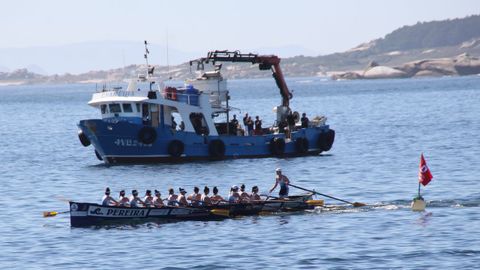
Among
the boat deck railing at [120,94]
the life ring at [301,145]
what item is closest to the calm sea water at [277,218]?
the life ring at [301,145]

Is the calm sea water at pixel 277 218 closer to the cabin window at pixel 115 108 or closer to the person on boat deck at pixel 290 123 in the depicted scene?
the person on boat deck at pixel 290 123

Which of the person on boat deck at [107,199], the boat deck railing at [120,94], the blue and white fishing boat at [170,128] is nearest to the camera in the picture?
the person on boat deck at [107,199]

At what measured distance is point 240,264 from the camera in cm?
4003

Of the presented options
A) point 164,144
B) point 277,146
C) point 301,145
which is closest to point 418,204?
point 164,144

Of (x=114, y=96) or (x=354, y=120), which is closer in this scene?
(x=114, y=96)

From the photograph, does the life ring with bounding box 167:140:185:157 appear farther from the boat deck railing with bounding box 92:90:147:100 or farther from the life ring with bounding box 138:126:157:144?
the boat deck railing with bounding box 92:90:147:100

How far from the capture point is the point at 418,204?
50688 mm

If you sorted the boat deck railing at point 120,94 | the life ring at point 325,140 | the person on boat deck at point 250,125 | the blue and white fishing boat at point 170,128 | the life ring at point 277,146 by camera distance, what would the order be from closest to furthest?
the blue and white fishing boat at point 170,128
the boat deck railing at point 120,94
the life ring at point 277,146
the person on boat deck at point 250,125
the life ring at point 325,140

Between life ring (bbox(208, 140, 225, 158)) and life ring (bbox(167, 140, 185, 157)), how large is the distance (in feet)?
6.78

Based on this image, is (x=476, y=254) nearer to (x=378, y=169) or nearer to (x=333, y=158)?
(x=378, y=169)

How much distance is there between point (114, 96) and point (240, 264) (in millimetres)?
31028

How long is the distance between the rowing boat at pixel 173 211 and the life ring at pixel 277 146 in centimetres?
2057

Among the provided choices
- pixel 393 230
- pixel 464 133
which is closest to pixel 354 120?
pixel 464 133

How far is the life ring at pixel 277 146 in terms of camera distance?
236 feet
